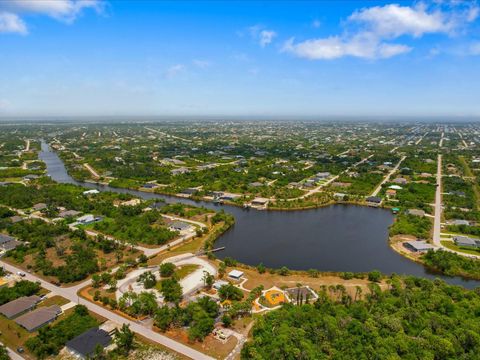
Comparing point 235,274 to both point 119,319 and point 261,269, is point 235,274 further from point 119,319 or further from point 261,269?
point 119,319

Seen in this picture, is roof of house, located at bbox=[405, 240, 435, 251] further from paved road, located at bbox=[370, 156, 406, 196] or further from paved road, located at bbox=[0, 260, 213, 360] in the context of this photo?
paved road, located at bbox=[0, 260, 213, 360]

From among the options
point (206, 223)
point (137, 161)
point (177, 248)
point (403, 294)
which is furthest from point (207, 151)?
point (403, 294)

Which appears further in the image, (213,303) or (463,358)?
Result: (213,303)

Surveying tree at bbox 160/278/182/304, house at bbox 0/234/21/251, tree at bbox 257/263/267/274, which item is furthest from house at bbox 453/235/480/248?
house at bbox 0/234/21/251

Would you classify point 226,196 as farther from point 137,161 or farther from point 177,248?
point 137,161

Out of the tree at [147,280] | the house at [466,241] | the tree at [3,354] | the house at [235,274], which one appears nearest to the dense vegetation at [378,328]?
the house at [235,274]

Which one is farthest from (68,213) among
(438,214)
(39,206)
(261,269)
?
(438,214)
